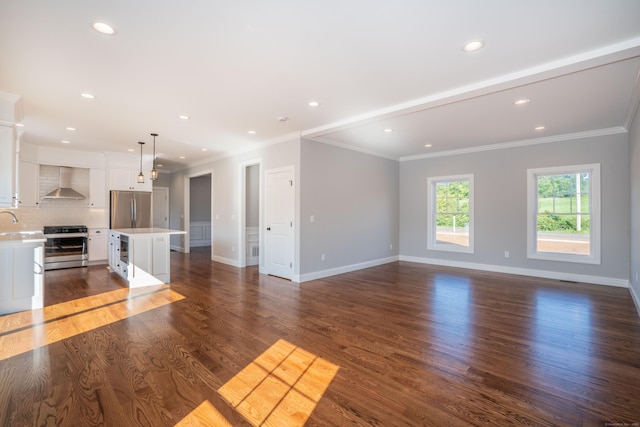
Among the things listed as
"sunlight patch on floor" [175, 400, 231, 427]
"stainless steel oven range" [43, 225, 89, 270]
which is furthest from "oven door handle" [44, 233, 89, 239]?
"sunlight patch on floor" [175, 400, 231, 427]

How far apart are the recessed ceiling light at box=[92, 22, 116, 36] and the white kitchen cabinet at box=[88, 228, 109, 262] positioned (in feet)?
20.0

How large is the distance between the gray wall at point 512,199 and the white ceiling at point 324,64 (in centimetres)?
63

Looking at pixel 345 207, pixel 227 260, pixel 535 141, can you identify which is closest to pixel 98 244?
pixel 227 260

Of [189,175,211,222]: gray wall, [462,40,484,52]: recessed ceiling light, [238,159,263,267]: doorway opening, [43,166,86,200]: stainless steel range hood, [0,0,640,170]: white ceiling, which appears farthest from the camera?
[189,175,211,222]: gray wall

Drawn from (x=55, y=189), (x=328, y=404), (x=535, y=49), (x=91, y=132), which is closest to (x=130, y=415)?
(x=328, y=404)

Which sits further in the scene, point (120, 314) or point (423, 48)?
point (120, 314)

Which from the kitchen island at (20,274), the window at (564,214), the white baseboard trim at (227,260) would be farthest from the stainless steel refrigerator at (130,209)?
the window at (564,214)

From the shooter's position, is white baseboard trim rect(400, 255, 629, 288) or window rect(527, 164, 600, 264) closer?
white baseboard trim rect(400, 255, 629, 288)

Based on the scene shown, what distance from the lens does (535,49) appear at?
260cm

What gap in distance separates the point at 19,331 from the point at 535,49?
18.5ft

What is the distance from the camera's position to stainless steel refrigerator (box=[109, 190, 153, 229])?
7.24 m

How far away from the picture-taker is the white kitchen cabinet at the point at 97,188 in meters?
7.05

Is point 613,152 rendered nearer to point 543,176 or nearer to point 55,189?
point 543,176

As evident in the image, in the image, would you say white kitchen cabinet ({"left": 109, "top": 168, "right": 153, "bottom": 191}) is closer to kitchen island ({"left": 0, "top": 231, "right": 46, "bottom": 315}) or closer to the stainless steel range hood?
the stainless steel range hood
